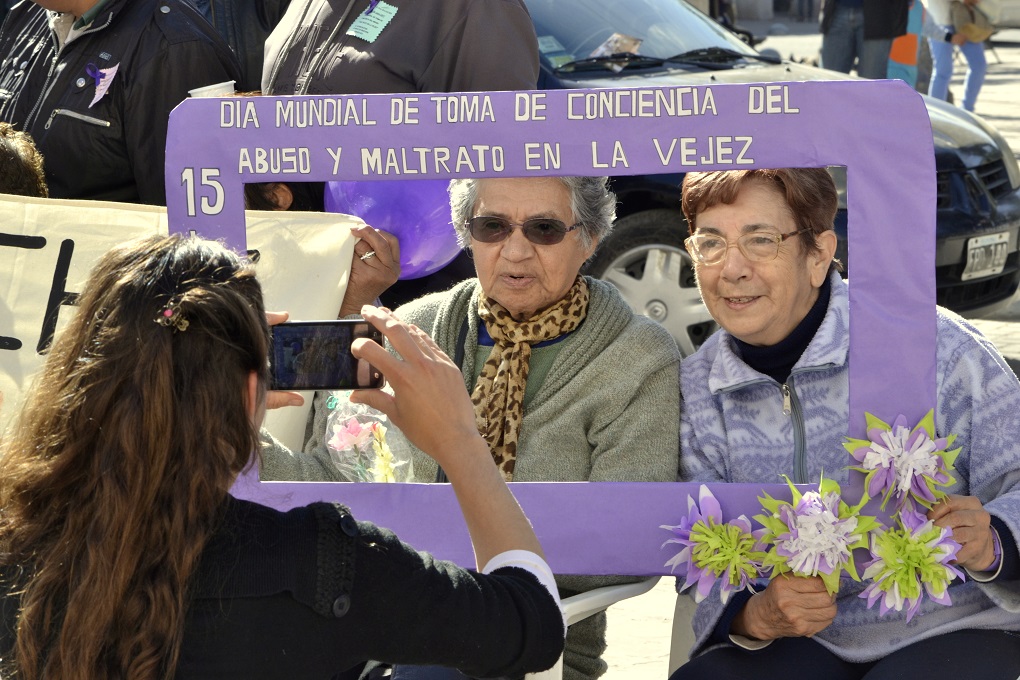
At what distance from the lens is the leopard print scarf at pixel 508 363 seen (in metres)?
2.56

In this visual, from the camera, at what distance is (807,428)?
2.37 meters

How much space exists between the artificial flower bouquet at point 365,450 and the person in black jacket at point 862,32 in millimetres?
7018

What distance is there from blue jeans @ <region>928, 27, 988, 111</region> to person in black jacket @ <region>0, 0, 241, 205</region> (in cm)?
824

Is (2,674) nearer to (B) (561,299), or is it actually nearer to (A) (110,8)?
(B) (561,299)

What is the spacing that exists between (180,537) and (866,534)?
119 centimetres

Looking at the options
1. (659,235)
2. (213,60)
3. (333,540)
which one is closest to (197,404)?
→ (333,540)

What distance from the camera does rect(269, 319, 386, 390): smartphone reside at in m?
1.89

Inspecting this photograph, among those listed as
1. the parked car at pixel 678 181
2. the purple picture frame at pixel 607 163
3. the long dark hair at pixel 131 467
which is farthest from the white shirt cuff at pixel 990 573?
the parked car at pixel 678 181

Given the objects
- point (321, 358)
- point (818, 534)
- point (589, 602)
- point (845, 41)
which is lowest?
point (589, 602)

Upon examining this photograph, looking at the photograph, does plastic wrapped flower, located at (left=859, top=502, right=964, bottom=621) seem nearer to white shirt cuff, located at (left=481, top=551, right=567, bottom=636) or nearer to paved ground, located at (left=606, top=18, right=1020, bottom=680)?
white shirt cuff, located at (left=481, top=551, right=567, bottom=636)

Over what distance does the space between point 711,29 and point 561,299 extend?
4100mm

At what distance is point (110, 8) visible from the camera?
3.72 metres

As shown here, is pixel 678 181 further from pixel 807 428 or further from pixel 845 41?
pixel 845 41

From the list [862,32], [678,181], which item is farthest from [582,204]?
[862,32]
